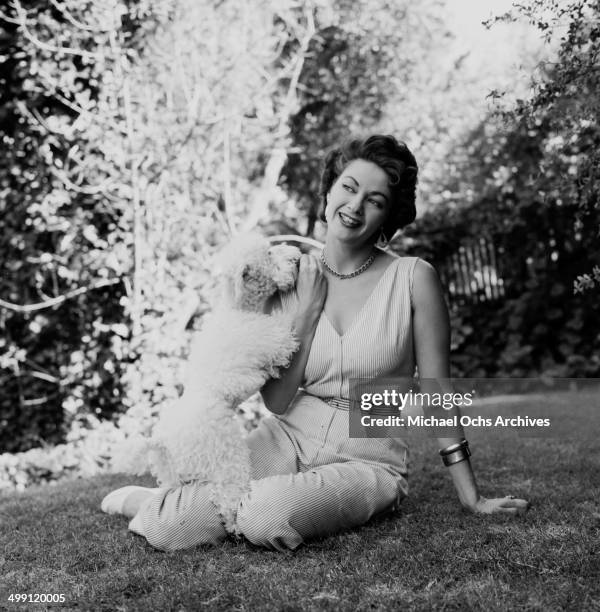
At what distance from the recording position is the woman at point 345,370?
8.44ft

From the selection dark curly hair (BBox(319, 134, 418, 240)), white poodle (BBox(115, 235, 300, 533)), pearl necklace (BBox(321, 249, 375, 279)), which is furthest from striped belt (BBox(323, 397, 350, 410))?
dark curly hair (BBox(319, 134, 418, 240))

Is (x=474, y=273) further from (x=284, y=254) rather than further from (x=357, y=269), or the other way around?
(x=284, y=254)

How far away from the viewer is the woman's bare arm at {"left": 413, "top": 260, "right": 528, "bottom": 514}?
9.15 feet

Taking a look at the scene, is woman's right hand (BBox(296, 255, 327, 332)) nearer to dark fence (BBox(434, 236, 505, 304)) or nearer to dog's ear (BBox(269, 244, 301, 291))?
dog's ear (BBox(269, 244, 301, 291))

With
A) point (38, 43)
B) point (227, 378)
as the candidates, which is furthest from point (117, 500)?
point (38, 43)

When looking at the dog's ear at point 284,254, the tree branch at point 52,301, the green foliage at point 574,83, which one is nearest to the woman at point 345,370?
the dog's ear at point 284,254

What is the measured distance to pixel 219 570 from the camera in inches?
90.0

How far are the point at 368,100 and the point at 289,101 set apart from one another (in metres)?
1.50

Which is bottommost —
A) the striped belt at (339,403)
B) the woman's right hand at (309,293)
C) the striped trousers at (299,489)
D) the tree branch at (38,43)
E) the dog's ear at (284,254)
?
the striped trousers at (299,489)

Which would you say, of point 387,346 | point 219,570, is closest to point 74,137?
point 387,346

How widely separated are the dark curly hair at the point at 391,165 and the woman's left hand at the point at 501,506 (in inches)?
46.1

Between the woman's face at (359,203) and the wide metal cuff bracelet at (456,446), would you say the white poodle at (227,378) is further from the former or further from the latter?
the wide metal cuff bracelet at (456,446)

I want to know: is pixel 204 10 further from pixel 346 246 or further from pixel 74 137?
pixel 346 246

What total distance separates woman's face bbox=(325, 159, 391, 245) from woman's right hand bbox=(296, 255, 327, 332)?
18 centimetres
